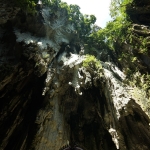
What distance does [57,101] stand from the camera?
1382 centimetres

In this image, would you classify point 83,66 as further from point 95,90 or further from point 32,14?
point 32,14

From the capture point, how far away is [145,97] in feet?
35.8

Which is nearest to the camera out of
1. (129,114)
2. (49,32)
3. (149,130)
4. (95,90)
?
(149,130)

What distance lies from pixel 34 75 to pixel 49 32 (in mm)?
5871

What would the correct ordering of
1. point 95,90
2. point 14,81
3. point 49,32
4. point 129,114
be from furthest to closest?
point 49,32, point 95,90, point 14,81, point 129,114

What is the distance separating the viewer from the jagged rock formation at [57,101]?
36.9 ft

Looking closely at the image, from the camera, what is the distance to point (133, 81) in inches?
509

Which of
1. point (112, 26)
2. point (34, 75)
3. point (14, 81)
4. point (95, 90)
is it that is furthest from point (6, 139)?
point (112, 26)

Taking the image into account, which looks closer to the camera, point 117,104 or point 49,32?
point 117,104

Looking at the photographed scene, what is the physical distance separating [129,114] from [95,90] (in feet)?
12.5

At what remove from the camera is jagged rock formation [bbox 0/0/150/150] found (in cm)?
1123

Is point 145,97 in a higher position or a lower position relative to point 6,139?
higher

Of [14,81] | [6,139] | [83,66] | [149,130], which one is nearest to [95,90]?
[83,66]

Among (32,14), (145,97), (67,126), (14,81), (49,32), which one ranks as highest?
(32,14)
